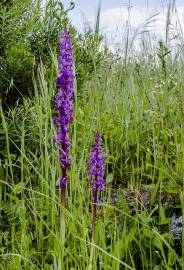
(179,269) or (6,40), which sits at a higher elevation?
(6,40)

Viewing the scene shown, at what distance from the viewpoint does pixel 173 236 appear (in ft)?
7.36

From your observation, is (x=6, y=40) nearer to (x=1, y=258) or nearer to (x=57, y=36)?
(x=57, y=36)

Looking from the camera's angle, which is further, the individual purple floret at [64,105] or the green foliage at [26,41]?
the green foliage at [26,41]

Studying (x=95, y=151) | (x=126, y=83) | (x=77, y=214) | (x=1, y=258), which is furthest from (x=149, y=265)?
(x=126, y=83)

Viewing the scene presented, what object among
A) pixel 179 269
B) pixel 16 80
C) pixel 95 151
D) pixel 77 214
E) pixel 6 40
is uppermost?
pixel 6 40

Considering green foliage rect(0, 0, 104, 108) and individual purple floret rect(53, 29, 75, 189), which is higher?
green foliage rect(0, 0, 104, 108)

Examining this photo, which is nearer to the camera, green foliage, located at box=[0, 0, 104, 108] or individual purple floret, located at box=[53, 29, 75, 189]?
individual purple floret, located at box=[53, 29, 75, 189]

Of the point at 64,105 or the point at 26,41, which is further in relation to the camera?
the point at 26,41

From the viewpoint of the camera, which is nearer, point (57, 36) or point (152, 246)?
point (152, 246)

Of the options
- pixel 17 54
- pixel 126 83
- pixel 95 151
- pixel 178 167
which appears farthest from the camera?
pixel 126 83

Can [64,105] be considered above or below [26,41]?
below

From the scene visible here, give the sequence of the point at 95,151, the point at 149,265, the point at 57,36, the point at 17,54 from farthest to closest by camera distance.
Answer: the point at 57,36, the point at 17,54, the point at 149,265, the point at 95,151

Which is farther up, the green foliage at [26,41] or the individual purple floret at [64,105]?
the green foliage at [26,41]

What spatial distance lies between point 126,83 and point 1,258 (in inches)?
106
